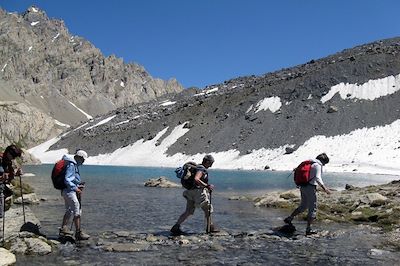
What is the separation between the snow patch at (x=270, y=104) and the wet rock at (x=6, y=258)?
361 ft

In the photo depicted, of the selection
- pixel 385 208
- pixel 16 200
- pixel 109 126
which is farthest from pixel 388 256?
pixel 109 126

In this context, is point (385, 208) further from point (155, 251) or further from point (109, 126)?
point (109, 126)

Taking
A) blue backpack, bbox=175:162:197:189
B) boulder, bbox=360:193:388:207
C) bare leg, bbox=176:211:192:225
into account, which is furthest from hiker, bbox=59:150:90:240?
boulder, bbox=360:193:388:207

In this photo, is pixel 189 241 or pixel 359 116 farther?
pixel 359 116

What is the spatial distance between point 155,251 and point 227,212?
1221 centimetres

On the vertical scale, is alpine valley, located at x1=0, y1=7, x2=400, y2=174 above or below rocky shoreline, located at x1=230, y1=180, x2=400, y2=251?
above

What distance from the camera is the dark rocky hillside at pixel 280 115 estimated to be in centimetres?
10669

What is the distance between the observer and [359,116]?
106312 millimetres

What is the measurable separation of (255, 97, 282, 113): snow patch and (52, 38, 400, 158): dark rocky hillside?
1.43 metres

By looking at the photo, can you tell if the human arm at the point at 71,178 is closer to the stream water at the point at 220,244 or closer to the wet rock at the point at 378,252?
the stream water at the point at 220,244

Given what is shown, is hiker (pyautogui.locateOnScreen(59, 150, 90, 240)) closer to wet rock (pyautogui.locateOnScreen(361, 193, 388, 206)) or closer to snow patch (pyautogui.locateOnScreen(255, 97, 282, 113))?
wet rock (pyautogui.locateOnScreen(361, 193, 388, 206))

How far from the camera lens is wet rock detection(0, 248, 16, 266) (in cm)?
1200

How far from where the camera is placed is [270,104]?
4899 inches

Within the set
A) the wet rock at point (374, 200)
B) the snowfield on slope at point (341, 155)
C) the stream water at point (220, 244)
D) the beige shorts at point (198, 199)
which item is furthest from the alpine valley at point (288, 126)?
the beige shorts at point (198, 199)
